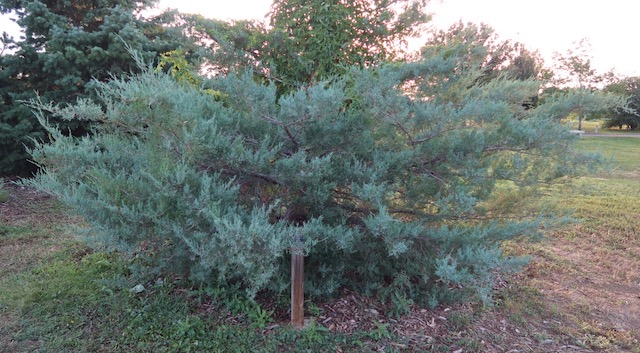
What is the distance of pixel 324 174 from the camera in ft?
8.73

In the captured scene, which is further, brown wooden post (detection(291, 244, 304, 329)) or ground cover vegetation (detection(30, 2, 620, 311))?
brown wooden post (detection(291, 244, 304, 329))

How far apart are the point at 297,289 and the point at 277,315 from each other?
40cm

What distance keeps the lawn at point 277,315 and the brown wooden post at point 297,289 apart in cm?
10

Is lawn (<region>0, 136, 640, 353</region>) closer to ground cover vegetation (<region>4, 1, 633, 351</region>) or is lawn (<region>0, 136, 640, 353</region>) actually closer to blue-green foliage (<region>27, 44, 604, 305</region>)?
ground cover vegetation (<region>4, 1, 633, 351</region>)

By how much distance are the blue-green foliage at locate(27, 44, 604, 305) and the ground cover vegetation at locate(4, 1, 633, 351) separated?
14 millimetres

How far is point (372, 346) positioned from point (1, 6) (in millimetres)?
8338

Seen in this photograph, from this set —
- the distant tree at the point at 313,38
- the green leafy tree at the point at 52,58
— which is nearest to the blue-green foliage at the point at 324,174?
the distant tree at the point at 313,38

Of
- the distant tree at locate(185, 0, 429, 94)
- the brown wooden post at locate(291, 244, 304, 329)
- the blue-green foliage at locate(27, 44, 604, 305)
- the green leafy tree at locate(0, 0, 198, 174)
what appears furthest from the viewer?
the green leafy tree at locate(0, 0, 198, 174)

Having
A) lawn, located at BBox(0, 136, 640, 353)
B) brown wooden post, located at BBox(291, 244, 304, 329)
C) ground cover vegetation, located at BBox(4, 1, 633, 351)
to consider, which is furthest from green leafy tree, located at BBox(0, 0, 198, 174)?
brown wooden post, located at BBox(291, 244, 304, 329)

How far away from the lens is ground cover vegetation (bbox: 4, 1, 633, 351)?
2.48 metres

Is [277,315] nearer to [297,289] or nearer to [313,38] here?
[297,289]

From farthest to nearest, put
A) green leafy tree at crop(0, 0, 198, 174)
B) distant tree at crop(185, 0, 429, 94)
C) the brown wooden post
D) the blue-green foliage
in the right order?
green leafy tree at crop(0, 0, 198, 174) → distant tree at crop(185, 0, 429, 94) → the brown wooden post → the blue-green foliage

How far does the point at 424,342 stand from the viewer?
2.79m

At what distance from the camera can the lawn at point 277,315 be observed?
8.85 feet
